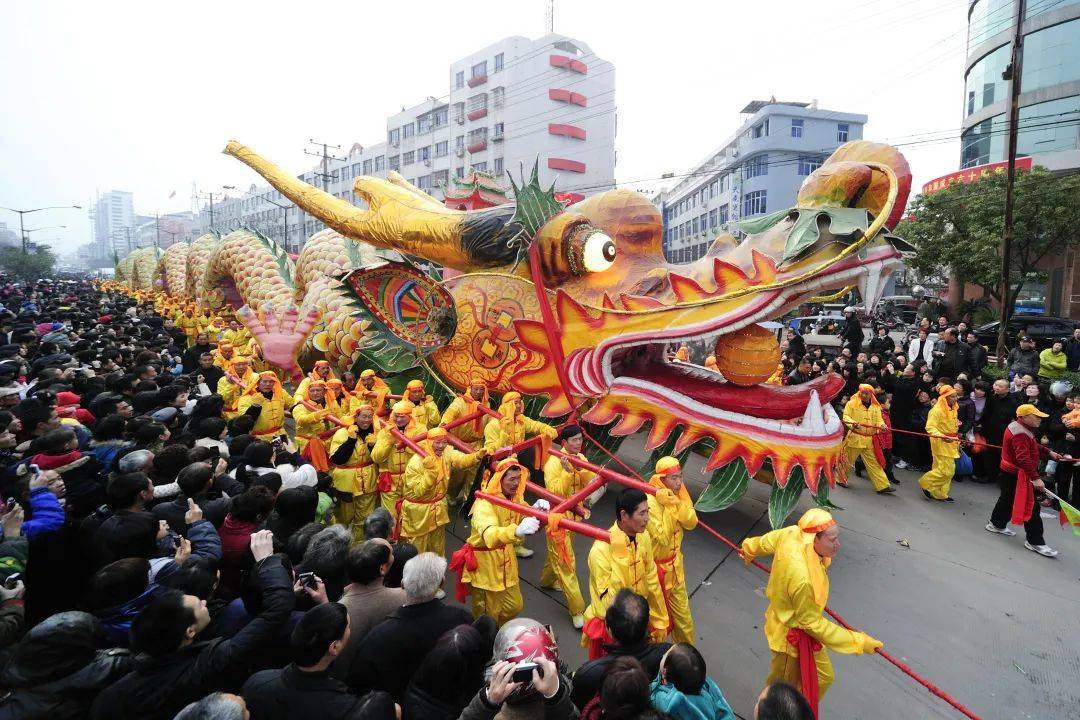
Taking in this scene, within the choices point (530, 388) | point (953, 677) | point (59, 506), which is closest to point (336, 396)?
point (530, 388)

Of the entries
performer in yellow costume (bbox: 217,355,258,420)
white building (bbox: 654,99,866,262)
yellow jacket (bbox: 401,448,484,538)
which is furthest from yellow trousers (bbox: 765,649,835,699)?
white building (bbox: 654,99,866,262)

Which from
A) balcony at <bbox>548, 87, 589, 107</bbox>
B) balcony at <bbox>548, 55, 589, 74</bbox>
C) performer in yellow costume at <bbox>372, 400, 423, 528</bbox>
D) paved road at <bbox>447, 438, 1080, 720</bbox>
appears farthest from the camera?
balcony at <bbox>548, 87, 589, 107</bbox>

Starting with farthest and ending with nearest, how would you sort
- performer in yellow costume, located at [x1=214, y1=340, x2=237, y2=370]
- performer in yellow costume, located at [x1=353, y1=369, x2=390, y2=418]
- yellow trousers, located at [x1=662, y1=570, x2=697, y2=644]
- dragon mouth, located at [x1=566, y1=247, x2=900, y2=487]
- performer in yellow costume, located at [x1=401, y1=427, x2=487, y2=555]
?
performer in yellow costume, located at [x1=214, y1=340, x2=237, y2=370] → performer in yellow costume, located at [x1=353, y1=369, x2=390, y2=418] → performer in yellow costume, located at [x1=401, y1=427, x2=487, y2=555] → dragon mouth, located at [x1=566, y1=247, x2=900, y2=487] → yellow trousers, located at [x1=662, y1=570, x2=697, y2=644]

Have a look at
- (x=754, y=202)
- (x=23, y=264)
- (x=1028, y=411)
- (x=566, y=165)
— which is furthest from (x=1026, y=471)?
(x=23, y=264)

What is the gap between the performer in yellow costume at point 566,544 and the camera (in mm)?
3633

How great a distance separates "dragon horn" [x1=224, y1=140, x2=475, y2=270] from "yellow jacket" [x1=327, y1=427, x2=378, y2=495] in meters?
2.34

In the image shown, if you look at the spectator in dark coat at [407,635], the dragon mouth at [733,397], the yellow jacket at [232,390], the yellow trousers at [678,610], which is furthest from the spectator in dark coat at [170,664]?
the yellow jacket at [232,390]

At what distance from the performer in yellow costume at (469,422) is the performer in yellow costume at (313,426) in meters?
1.12

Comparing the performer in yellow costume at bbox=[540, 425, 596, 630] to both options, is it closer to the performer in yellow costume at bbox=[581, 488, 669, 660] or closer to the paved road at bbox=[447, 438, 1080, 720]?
the paved road at bbox=[447, 438, 1080, 720]

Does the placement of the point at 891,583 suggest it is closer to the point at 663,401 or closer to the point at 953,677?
the point at 953,677

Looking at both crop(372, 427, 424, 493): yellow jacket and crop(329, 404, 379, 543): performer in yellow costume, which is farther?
crop(329, 404, 379, 543): performer in yellow costume

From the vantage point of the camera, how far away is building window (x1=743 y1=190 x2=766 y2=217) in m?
31.2

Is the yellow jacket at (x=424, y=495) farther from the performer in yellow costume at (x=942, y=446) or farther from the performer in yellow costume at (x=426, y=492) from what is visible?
the performer in yellow costume at (x=942, y=446)

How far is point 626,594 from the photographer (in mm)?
2119
